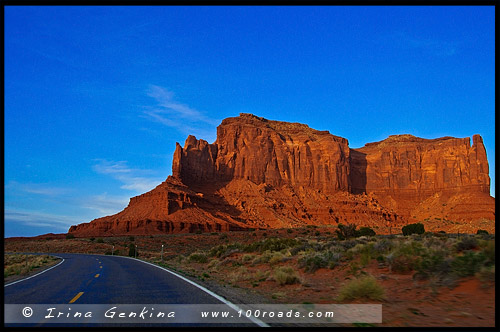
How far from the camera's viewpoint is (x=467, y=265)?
11.4 m

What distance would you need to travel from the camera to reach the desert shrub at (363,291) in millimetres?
10905

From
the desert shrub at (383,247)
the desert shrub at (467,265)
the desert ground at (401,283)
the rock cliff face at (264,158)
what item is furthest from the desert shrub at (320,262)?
the rock cliff face at (264,158)

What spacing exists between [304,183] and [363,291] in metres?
125

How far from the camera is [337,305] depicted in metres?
10.5

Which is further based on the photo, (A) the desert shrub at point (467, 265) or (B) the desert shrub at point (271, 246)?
(B) the desert shrub at point (271, 246)

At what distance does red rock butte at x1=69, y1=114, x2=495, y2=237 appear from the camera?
4254 inches

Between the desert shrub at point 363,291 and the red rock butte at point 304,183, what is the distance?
3467 inches

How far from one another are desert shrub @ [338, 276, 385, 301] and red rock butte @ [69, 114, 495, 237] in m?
88.1

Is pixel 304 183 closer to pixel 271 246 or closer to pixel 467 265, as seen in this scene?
pixel 271 246

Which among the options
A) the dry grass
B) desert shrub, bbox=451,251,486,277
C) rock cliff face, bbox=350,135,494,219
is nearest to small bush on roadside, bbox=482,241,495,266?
desert shrub, bbox=451,251,486,277

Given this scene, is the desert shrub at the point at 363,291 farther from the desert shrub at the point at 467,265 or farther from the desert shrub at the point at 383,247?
the desert shrub at the point at 383,247

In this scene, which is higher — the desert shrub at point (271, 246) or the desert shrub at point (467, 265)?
the desert shrub at point (467, 265)

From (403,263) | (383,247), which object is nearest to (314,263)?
(383,247)

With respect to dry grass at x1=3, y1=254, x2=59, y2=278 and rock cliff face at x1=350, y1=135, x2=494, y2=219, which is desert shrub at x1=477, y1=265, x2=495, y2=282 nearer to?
dry grass at x1=3, y1=254, x2=59, y2=278
